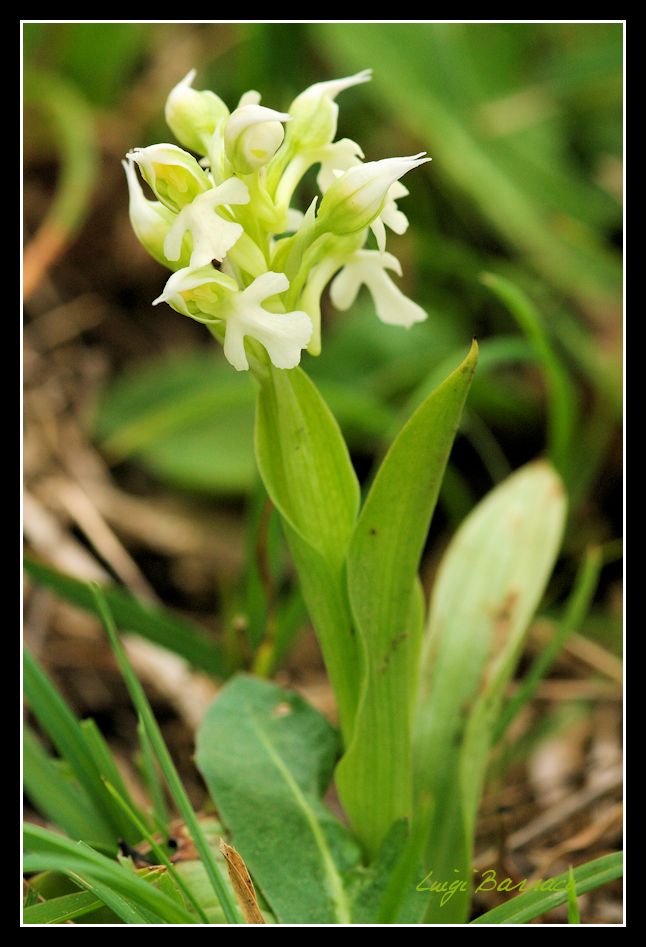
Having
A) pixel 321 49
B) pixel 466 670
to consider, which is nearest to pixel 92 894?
pixel 466 670

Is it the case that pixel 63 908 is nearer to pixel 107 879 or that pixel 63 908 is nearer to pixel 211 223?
pixel 107 879

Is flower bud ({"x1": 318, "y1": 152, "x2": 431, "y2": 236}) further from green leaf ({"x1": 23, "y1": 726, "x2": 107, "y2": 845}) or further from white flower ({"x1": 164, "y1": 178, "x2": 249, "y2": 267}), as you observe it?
green leaf ({"x1": 23, "y1": 726, "x2": 107, "y2": 845})

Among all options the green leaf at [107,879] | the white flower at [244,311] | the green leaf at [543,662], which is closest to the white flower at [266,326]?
the white flower at [244,311]

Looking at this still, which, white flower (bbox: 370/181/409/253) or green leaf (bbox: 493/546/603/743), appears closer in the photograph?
white flower (bbox: 370/181/409/253)

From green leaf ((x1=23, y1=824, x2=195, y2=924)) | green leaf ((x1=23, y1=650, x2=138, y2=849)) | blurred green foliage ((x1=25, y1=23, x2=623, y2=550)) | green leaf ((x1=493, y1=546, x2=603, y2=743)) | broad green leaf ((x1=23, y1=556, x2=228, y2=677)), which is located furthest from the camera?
blurred green foliage ((x1=25, y1=23, x2=623, y2=550))

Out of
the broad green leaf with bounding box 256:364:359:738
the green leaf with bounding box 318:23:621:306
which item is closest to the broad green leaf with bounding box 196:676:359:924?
the broad green leaf with bounding box 256:364:359:738

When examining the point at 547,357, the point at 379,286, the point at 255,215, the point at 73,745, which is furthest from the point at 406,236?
the point at 73,745

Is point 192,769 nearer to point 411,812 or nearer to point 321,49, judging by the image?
point 411,812

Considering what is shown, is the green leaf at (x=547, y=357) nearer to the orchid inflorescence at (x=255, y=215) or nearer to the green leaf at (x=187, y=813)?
the orchid inflorescence at (x=255, y=215)
